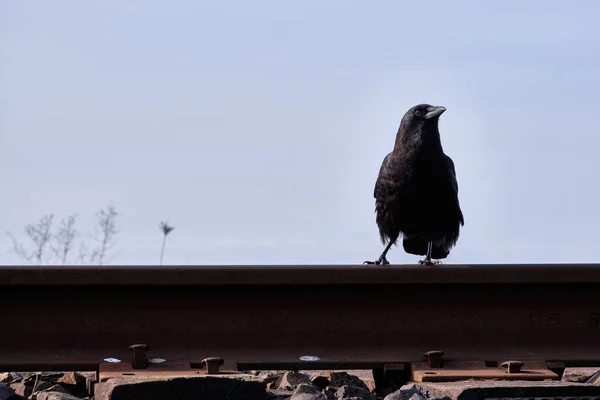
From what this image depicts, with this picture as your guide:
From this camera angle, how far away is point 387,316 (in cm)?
513

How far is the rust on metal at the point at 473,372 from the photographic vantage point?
15.4ft

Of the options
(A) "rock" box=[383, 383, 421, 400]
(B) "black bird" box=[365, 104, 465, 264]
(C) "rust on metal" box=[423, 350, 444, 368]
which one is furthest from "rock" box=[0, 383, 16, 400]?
(B) "black bird" box=[365, 104, 465, 264]

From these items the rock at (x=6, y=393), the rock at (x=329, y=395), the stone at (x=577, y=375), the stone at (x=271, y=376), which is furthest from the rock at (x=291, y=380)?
the stone at (x=577, y=375)

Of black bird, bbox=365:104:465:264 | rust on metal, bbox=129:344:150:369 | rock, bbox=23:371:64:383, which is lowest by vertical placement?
rock, bbox=23:371:64:383

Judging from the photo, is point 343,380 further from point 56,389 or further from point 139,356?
point 56,389

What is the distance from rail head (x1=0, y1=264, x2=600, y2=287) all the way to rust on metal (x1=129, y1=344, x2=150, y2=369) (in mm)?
374

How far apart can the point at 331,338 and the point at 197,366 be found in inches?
27.7

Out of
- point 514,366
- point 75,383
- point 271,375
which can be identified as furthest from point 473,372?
Answer: point 75,383

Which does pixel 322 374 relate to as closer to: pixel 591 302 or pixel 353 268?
pixel 353 268

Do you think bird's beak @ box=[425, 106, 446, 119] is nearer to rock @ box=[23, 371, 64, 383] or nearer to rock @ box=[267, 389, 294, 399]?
rock @ box=[267, 389, 294, 399]

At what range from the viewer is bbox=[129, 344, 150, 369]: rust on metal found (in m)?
4.67

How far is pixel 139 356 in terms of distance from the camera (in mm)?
4684

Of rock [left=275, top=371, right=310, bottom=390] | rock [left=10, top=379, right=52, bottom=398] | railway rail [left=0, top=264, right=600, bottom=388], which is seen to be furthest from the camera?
railway rail [left=0, top=264, right=600, bottom=388]

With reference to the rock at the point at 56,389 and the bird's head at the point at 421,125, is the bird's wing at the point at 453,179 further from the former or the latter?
the rock at the point at 56,389
